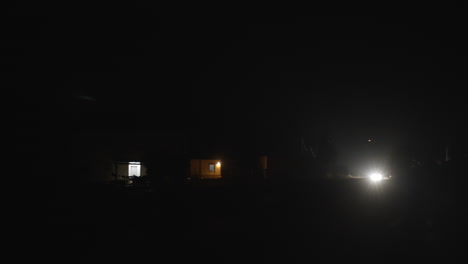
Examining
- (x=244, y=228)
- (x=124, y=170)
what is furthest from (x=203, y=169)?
(x=244, y=228)

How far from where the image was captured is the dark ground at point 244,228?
5953 millimetres

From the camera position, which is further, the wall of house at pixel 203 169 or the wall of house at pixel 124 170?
the wall of house at pixel 203 169

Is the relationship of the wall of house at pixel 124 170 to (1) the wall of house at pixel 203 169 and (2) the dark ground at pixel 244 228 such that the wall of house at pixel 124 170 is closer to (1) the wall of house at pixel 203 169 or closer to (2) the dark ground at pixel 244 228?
(1) the wall of house at pixel 203 169

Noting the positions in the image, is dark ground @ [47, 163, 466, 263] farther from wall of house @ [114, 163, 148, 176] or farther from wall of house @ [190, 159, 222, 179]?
wall of house @ [114, 163, 148, 176]

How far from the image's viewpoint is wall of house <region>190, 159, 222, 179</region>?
22781 mm

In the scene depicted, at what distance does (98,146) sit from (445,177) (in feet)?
69.5

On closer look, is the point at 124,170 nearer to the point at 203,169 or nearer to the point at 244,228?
the point at 203,169

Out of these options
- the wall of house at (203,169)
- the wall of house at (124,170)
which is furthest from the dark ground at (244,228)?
the wall of house at (124,170)

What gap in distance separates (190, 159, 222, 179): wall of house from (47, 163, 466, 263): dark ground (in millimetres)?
10050

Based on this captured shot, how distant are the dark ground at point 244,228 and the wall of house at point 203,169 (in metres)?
10.1

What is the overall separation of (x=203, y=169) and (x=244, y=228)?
53.9 feet

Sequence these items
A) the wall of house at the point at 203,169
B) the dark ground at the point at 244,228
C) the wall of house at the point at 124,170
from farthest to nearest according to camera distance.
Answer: the wall of house at the point at 203,169 < the wall of house at the point at 124,170 < the dark ground at the point at 244,228

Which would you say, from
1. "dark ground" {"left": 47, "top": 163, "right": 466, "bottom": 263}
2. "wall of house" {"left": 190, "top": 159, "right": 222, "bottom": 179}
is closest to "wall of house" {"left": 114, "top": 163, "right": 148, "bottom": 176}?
"wall of house" {"left": 190, "top": 159, "right": 222, "bottom": 179}

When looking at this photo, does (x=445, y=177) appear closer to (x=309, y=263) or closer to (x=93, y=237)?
(x=309, y=263)
